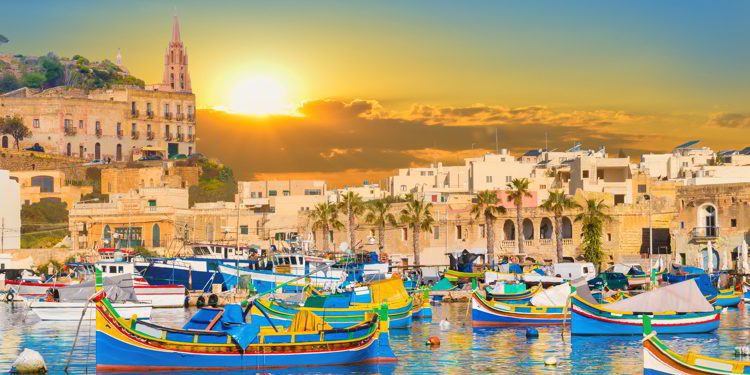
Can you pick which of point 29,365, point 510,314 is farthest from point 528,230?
point 29,365

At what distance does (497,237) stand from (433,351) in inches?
1782

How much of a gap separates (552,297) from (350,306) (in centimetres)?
949

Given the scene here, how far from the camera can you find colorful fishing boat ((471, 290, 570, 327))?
4819 cm

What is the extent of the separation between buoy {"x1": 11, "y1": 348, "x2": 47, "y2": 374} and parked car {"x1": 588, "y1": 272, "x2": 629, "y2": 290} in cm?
3485

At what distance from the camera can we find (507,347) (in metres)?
41.7

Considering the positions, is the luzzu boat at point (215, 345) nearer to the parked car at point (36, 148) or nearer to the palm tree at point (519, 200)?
the palm tree at point (519, 200)

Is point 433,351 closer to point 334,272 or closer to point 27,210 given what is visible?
point 334,272

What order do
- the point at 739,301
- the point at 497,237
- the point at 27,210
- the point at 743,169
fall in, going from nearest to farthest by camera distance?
the point at 739,301 < the point at 497,237 < the point at 743,169 < the point at 27,210

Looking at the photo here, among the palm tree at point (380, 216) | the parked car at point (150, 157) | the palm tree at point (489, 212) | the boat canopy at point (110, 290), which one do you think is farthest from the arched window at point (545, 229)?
the parked car at point (150, 157)

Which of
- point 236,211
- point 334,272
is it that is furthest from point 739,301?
point 236,211

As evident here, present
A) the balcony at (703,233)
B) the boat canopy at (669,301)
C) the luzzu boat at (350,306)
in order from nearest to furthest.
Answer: the luzzu boat at (350,306), the boat canopy at (669,301), the balcony at (703,233)

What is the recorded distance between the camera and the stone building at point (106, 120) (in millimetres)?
127688

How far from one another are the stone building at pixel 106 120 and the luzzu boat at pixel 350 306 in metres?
85.8

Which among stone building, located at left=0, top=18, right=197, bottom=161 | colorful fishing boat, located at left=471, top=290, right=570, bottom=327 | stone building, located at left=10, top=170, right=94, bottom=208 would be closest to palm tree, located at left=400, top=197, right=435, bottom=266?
colorful fishing boat, located at left=471, top=290, right=570, bottom=327
